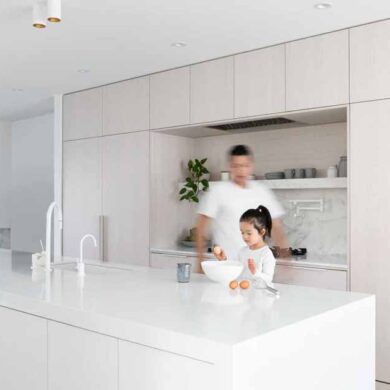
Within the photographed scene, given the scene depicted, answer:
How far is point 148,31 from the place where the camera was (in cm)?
362

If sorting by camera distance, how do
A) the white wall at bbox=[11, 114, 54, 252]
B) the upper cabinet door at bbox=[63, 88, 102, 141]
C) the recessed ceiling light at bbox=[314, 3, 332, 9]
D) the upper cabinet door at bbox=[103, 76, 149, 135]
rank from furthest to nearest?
the white wall at bbox=[11, 114, 54, 252] < the upper cabinet door at bbox=[63, 88, 102, 141] < the upper cabinet door at bbox=[103, 76, 149, 135] < the recessed ceiling light at bbox=[314, 3, 332, 9]

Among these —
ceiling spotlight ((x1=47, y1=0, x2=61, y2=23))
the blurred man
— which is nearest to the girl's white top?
the blurred man

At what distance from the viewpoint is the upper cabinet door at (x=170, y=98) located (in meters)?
4.52

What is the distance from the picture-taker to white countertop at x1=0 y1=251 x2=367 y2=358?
158 centimetres

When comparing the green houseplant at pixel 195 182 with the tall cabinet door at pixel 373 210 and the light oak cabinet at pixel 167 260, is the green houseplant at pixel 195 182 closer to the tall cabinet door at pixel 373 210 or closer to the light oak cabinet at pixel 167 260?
the light oak cabinet at pixel 167 260

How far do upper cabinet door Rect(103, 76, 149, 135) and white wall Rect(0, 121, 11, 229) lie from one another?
3.33 m

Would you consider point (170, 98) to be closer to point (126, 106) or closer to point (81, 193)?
point (126, 106)

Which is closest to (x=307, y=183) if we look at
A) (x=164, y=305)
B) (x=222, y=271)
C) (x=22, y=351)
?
(x=222, y=271)

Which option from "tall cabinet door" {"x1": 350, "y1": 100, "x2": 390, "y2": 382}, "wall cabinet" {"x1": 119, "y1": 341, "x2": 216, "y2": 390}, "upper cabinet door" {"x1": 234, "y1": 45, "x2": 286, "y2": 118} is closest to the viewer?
"wall cabinet" {"x1": 119, "y1": 341, "x2": 216, "y2": 390}

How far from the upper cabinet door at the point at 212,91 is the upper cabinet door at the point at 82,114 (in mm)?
1302

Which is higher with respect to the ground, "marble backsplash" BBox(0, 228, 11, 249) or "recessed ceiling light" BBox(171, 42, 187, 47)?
"recessed ceiling light" BBox(171, 42, 187, 47)

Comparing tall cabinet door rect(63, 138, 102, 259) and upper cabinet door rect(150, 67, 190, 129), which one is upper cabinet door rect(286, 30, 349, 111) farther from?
tall cabinet door rect(63, 138, 102, 259)

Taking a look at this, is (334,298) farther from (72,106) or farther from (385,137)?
(72,106)

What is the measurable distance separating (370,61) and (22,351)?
2777 millimetres
